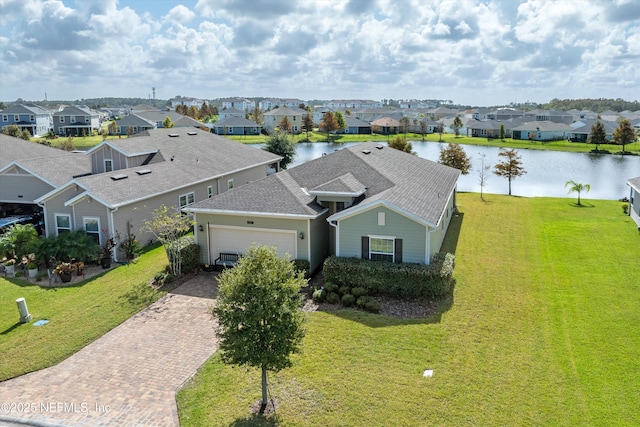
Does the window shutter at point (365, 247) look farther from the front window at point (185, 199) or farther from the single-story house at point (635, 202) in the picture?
the single-story house at point (635, 202)

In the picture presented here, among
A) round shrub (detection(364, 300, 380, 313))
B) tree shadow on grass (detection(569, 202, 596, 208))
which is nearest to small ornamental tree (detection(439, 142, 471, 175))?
tree shadow on grass (detection(569, 202, 596, 208))

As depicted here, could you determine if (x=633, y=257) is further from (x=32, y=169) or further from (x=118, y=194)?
(x=32, y=169)

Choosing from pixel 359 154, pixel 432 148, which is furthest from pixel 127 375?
pixel 432 148

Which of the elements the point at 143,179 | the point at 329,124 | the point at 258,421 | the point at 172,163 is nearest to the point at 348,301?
the point at 258,421

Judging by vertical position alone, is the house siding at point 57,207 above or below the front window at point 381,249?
above

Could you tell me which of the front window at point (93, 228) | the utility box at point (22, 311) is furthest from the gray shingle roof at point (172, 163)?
the utility box at point (22, 311)

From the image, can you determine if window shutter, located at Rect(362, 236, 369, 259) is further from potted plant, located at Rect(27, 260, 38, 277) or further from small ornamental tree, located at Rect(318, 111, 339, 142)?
small ornamental tree, located at Rect(318, 111, 339, 142)
